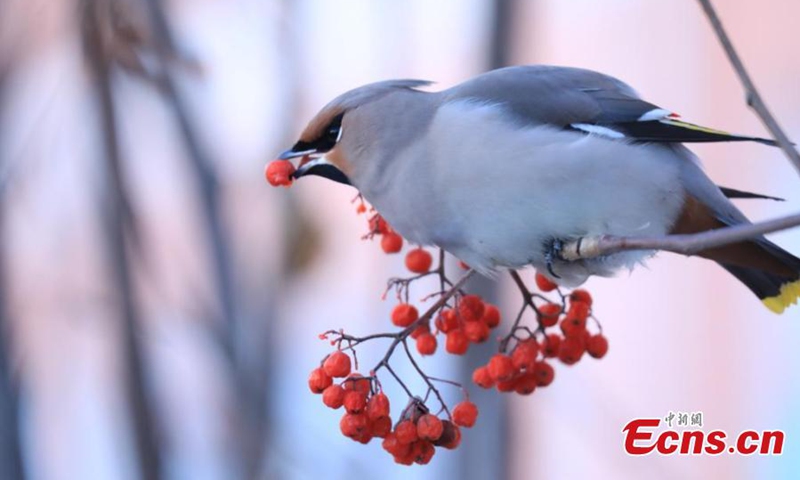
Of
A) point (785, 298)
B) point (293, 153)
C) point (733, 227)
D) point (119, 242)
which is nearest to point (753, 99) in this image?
point (733, 227)

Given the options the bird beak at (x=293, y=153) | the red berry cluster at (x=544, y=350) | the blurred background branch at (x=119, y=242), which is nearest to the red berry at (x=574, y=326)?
the red berry cluster at (x=544, y=350)

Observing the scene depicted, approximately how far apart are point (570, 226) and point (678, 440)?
1.03 m

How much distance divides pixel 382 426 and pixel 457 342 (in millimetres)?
256

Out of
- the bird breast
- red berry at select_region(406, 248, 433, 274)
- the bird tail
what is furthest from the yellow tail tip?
red berry at select_region(406, 248, 433, 274)

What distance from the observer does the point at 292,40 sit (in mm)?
3082

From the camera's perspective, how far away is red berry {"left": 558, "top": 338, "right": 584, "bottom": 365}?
2.11 meters

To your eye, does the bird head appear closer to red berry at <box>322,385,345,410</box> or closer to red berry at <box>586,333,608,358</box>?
red berry at <box>322,385,345,410</box>

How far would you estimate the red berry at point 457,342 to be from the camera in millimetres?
2029

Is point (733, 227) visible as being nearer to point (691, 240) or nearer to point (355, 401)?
point (691, 240)

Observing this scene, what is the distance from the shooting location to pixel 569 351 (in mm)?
2111

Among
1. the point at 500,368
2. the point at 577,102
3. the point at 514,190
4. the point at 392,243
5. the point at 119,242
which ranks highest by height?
the point at 577,102

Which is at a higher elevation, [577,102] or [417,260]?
[577,102]

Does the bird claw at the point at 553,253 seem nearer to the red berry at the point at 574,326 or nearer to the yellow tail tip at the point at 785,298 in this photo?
the red berry at the point at 574,326

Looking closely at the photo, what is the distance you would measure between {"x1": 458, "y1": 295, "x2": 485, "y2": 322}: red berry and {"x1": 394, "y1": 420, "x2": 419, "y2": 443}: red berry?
0.28 metres
